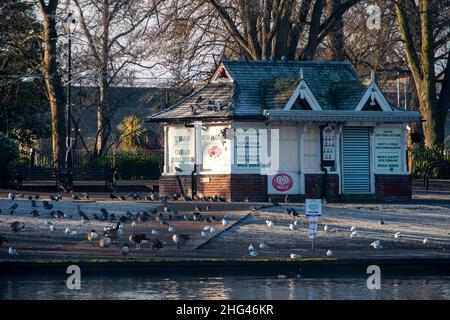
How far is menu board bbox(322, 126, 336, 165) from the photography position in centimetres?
3378

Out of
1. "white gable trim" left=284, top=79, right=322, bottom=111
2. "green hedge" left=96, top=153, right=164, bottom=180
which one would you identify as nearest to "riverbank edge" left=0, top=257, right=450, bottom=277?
"white gable trim" left=284, top=79, right=322, bottom=111

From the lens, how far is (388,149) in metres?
34.8

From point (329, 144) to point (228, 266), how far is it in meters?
14.1

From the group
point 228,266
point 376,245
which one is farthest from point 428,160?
point 228,266

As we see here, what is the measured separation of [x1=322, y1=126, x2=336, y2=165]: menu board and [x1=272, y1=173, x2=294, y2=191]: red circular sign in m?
1.38

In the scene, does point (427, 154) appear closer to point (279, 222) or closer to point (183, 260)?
point (279, 222)

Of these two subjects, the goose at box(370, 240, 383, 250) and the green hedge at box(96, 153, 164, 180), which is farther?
the green hedge at box(96, 153, 164, 180)

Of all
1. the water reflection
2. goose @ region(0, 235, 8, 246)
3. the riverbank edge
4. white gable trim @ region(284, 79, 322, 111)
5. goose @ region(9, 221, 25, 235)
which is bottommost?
the water reflection

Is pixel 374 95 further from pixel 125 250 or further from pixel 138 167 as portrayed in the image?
pixel 138 167

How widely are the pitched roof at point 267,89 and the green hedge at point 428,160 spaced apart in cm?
1266

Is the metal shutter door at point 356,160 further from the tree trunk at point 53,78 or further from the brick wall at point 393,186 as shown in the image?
the tree trunk at point 53,78

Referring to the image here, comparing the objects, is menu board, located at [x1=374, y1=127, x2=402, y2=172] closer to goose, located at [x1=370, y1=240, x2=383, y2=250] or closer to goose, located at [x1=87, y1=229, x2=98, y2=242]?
goose, located at [x1=370, y1=240, x2=383, y2=250]

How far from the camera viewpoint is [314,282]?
1991cm

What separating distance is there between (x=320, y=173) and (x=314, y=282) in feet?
45.9
